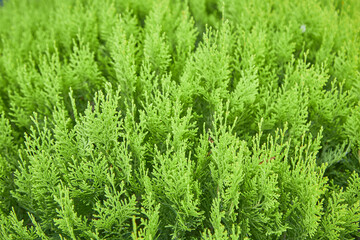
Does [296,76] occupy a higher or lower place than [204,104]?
higher

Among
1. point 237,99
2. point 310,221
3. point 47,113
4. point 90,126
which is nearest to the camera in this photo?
point 310,221

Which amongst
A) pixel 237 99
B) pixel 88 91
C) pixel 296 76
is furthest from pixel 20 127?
pixel 296 76

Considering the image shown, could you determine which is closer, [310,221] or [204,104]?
[310,221]

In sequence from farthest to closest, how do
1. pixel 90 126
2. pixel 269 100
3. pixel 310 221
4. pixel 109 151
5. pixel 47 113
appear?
pixel 47 113, pixel 269 100, pixel 109 151, pixel 90 126, pixel 310 221

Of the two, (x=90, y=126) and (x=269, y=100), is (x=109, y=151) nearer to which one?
(x=90, y=126)

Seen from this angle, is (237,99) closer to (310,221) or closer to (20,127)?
(310,221)

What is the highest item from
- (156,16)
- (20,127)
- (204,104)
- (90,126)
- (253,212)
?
(156,16)

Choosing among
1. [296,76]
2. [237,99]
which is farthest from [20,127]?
[296,76]
